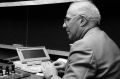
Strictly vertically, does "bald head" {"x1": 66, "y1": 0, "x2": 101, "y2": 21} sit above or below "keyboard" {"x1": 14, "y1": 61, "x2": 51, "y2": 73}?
above

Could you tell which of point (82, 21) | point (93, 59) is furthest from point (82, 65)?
point (82, 21)

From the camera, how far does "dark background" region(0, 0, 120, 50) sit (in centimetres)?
243

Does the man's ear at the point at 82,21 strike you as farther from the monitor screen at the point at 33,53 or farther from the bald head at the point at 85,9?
the monitor screen at the point at 33,53

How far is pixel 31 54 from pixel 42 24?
75 centimetres

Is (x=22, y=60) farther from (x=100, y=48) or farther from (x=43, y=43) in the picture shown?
(x=100, y=48)

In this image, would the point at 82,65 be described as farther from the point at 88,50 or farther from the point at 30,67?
the point at 30,67

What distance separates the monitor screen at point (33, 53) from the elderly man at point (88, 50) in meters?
0.99

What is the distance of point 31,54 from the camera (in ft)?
8.41

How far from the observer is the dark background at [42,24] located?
7.96ft

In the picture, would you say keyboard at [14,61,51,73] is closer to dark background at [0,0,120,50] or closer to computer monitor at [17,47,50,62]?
computer monitor at [17,47,50,62]

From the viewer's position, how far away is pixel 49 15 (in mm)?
3119

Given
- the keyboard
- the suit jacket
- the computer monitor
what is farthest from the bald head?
the computer monitor

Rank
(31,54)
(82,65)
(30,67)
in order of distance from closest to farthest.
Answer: (82,65), (30,67), (31,54)

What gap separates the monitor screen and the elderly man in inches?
39.0
